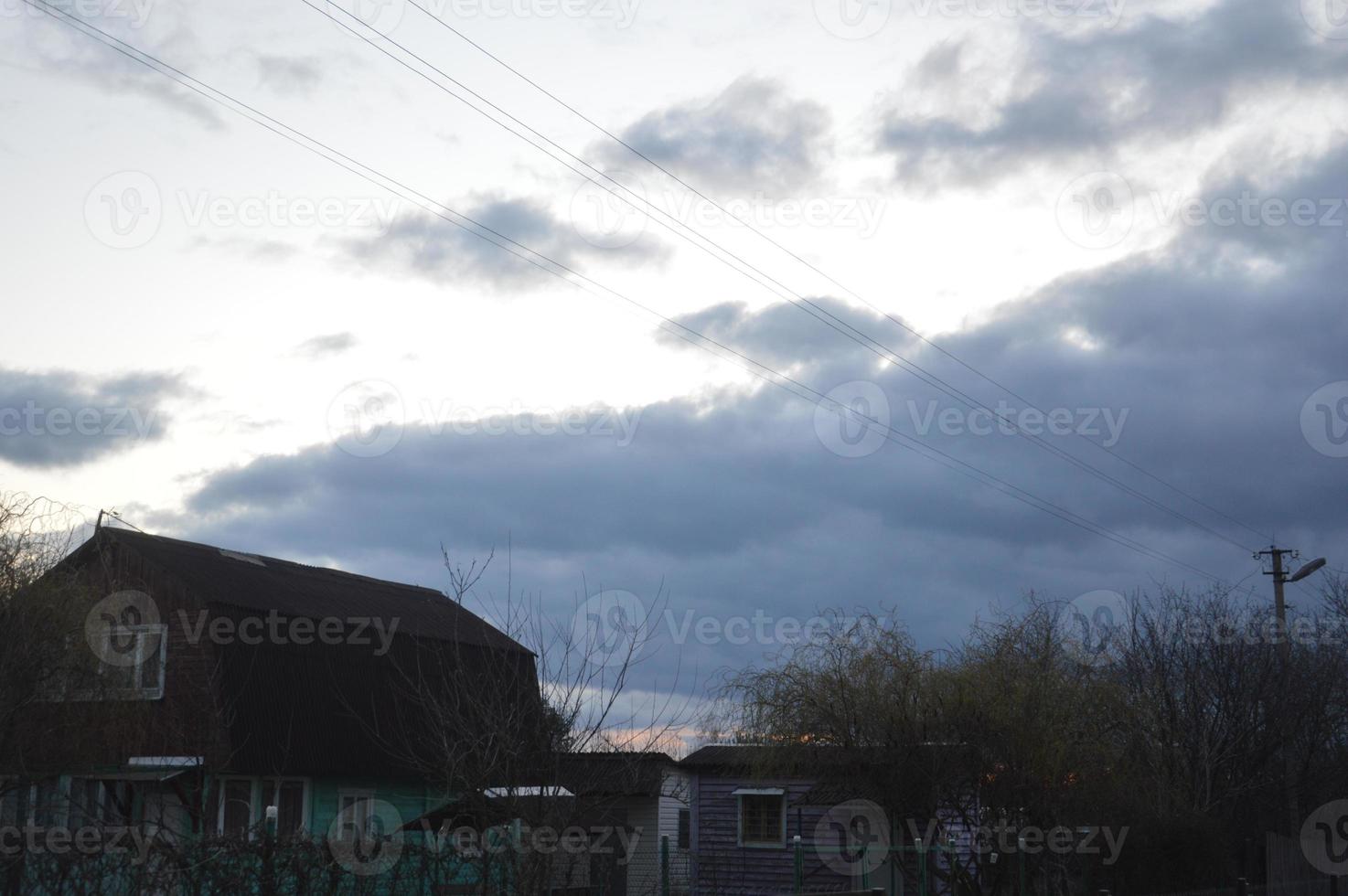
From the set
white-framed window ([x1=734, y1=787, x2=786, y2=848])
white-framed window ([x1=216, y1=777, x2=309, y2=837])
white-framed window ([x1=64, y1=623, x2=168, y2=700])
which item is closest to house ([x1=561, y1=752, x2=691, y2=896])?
white-framed window ([x1=734, y1=787, x2=786, y2=848])

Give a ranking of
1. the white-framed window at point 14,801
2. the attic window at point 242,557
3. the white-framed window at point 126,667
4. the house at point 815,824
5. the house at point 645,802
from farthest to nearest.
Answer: the attic window at point 242,557
the white-framed window at point 126,667
the house at point 815,824
the white-framed window at point 14,801
the house at point 645,802

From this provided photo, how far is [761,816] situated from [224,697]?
12.6 metres

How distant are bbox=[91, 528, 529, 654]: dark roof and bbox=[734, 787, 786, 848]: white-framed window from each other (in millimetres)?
6456

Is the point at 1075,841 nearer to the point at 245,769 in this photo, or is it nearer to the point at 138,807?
the point at 245,769

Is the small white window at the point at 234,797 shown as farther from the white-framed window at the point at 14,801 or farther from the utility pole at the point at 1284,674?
the utility pole at the point at 1284,674

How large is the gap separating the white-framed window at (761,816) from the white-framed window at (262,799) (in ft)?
32.2

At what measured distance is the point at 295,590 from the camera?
27422 mm

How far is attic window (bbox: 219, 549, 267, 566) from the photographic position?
1089 inches

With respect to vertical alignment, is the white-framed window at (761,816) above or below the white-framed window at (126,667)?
below

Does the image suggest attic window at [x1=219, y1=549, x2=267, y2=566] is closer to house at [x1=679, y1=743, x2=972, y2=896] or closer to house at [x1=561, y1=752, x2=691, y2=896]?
house at [x1=561, y1=752, x2=691, y2=896]

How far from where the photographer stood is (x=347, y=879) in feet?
31.3

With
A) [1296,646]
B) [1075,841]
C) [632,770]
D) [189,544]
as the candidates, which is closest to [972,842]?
[1075,841]

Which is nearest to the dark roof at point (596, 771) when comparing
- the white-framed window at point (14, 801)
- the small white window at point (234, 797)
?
the white-framed window at point (14, 801)

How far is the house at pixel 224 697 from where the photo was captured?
2106cm
